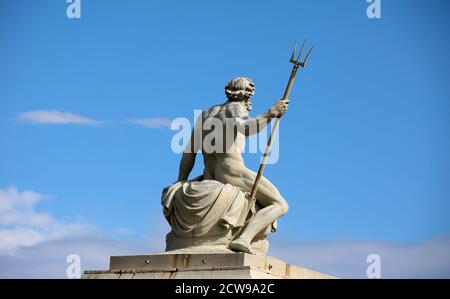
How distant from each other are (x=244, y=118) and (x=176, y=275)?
2.86 meters

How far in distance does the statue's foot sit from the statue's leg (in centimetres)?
29

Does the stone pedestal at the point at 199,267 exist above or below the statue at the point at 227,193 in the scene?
below

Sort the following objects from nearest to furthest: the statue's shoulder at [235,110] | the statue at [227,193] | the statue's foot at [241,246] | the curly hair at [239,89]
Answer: the statue's foot at [241,246] → the statue at [227,193] → the statue's shoulder at [235,110] → the curly hair at [239,89]

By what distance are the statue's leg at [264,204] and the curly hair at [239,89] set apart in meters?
1.34

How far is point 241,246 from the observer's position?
15.6 metres

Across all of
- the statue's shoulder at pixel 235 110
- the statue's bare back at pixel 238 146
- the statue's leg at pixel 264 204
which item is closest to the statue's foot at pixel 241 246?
the statue's bare back at pixel 238 146

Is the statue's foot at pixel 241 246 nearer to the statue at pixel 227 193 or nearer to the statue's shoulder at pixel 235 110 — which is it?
the statue at pixel 227 193

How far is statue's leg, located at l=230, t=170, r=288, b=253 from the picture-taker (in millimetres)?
16094

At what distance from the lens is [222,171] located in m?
16.5

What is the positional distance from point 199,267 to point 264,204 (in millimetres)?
1769

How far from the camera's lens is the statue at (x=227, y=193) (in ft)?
52.6

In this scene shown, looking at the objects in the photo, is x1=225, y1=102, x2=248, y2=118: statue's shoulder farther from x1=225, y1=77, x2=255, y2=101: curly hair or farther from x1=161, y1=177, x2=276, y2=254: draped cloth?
x1=161, y1=177, x2=276, y2=254: draped cloth
